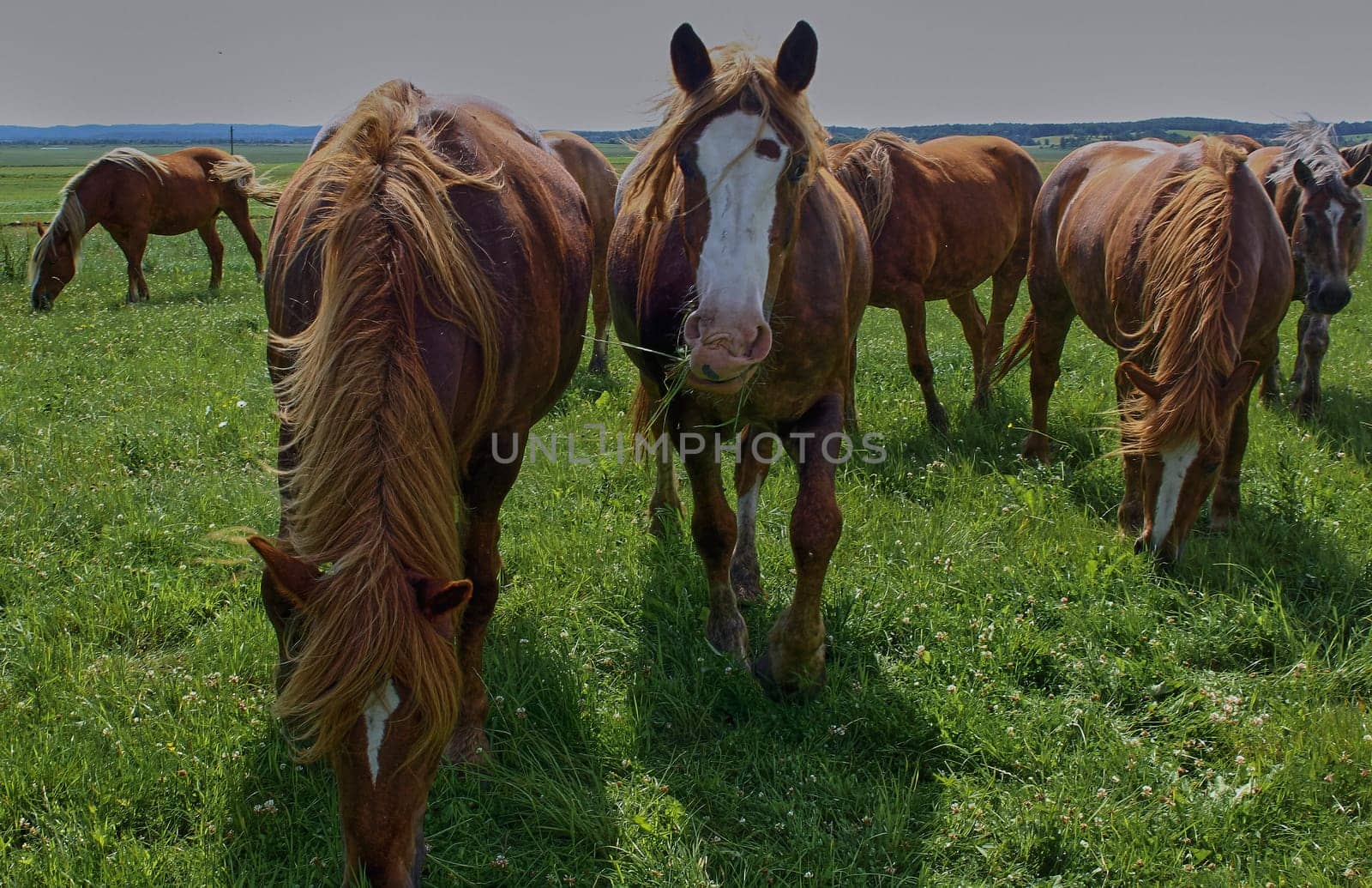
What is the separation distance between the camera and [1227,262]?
13.9 ft

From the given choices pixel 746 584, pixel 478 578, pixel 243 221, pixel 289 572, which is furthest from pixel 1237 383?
pixel 243 221

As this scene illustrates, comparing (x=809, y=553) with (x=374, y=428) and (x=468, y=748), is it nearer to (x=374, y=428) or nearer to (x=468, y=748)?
(x=468, y=748)

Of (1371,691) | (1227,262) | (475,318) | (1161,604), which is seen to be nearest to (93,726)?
(475,318)

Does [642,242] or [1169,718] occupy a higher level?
[642,242]

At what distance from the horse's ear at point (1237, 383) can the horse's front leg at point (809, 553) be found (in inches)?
A: 72.9

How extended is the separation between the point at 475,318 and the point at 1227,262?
11.8 feet

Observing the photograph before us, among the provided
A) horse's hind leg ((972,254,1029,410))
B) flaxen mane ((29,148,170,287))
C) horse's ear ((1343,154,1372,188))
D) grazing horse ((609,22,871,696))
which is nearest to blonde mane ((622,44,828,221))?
grazing horse ((609,22,871,696))

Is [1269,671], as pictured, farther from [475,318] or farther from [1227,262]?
[475,318]

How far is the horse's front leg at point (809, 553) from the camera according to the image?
346cm

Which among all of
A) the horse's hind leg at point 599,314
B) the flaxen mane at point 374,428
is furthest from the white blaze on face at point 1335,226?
the flaxen mane at point 374,428

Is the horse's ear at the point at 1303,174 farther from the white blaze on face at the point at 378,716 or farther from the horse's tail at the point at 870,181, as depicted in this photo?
the white blaze on face at the point at 378,716

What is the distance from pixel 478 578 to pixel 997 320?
235 inches

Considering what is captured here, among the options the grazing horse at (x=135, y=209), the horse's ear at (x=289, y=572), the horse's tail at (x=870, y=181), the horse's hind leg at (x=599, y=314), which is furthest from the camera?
the grazing horse at (x=135, y=209)

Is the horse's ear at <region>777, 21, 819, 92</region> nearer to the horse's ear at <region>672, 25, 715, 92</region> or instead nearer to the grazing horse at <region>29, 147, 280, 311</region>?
the horse's ear at <region>672, 25, 715, 92</region>
